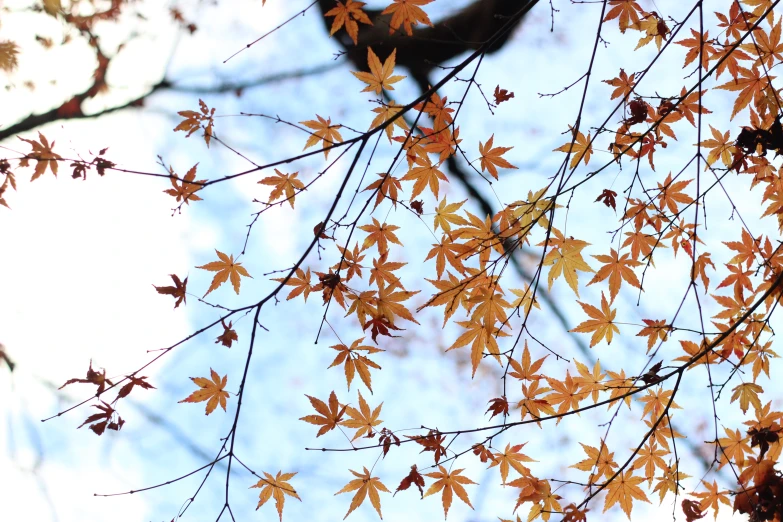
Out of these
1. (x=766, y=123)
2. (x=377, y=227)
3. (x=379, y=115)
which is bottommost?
(x=377, y=227)

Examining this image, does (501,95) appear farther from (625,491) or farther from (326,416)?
(625,491)

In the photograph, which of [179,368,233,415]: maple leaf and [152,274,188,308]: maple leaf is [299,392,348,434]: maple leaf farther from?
[152,274,188,308]: maple leaf

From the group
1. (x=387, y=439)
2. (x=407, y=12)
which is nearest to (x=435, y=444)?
(x=387, y=439)

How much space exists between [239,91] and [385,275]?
267 cm

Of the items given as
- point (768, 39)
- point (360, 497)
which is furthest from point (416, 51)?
point (360, 497)

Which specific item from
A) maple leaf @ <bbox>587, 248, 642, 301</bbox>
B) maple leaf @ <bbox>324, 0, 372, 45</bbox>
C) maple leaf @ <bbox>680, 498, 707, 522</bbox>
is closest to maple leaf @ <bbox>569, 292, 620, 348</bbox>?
maple leaf @ <bbox>587, 248, 642, 301</bbox>

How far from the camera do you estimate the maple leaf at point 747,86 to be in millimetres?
1618

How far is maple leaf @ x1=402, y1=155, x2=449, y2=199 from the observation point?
1.66m

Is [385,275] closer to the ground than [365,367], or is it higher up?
higher up

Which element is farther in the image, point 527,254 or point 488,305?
point 527,254

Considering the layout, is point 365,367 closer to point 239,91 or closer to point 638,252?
point 638,252

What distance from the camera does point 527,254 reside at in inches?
142

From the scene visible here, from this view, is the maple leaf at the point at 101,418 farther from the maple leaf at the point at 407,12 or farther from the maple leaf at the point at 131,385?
the maple leaf at the point at 407,12

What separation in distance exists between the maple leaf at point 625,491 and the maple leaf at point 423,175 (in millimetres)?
1213
